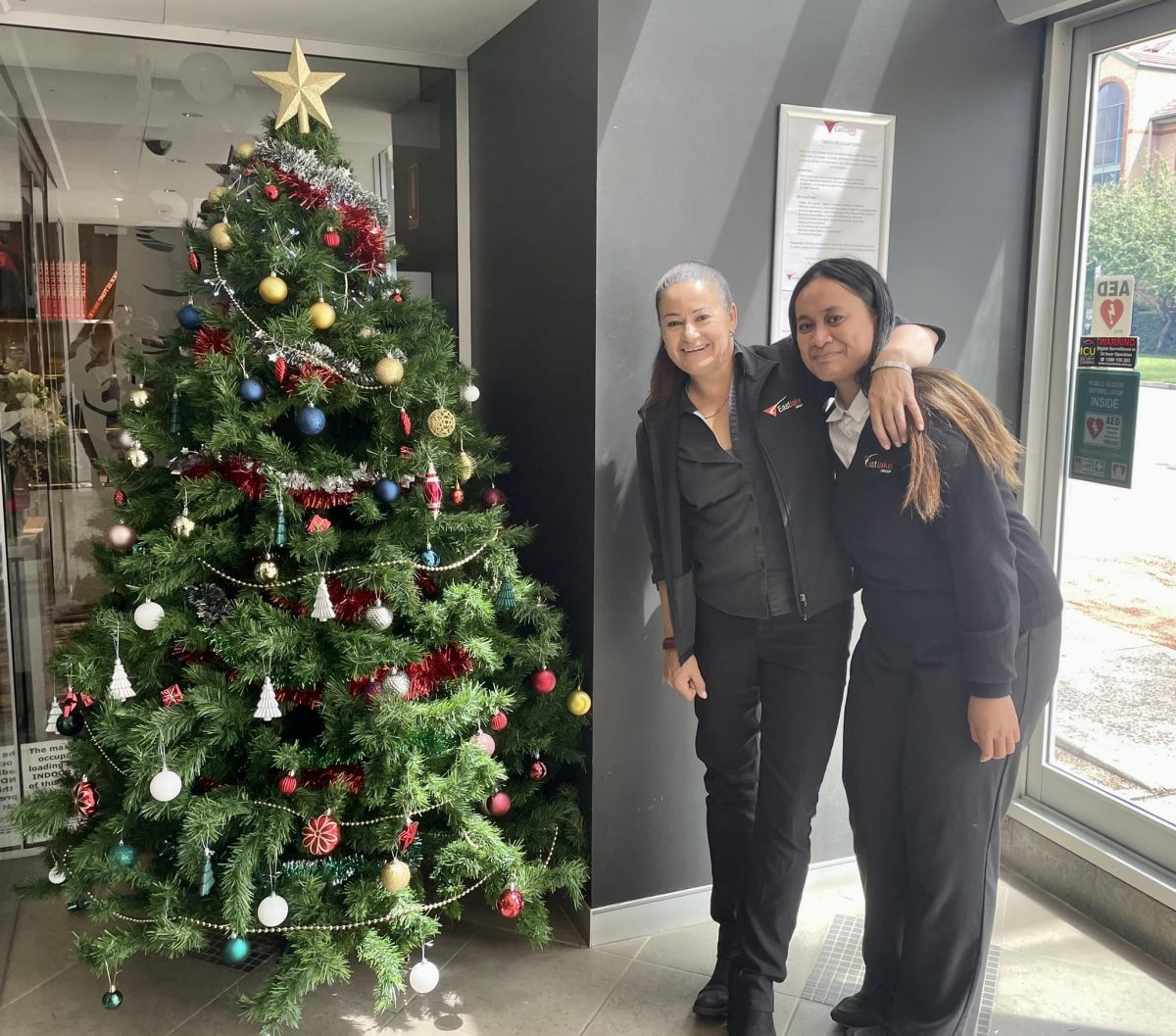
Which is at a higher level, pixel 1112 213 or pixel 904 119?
pixel 904 119

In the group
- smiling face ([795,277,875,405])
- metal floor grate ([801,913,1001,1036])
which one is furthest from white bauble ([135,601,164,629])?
metal floor grate ([801,913,1001,1036])

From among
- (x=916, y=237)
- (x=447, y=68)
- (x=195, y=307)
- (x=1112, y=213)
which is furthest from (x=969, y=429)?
(x=447, y=68)

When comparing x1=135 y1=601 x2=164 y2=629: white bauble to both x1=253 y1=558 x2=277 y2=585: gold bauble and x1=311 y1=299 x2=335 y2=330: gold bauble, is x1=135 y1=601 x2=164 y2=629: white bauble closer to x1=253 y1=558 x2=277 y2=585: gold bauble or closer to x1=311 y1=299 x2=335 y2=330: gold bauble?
x1=253 y1=558 x2=277 y2=585: gold bauble

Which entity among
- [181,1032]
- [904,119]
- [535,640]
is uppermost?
[904,119]

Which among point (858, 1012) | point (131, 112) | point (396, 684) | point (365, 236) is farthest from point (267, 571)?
point (858, 1012)

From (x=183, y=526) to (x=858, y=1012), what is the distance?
5.97 feet

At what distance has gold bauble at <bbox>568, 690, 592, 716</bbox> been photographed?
256cm

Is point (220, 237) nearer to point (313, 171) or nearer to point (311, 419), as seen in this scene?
point (313, 171)

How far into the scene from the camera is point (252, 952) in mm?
2713

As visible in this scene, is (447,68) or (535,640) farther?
(447,68)

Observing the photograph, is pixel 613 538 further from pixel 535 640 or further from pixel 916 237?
pixel 916 237

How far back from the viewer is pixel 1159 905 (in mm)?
2643

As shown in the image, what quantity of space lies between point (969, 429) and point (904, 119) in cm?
117

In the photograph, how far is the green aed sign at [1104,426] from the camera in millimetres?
2783
